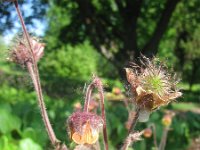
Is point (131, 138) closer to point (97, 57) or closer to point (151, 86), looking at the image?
point (151, 86)

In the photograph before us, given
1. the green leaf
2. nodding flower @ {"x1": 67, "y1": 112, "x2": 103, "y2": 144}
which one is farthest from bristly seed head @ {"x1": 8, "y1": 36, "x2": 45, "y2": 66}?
the green leaf

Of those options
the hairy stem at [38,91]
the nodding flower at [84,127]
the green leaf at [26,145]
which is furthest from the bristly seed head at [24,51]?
the green leaf at [26,145]

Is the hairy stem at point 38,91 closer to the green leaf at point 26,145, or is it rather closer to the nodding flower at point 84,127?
the nodding flower at point 84,127

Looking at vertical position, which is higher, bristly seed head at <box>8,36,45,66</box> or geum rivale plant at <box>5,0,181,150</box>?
bristly seed head at <box>8,36,45,66</box>

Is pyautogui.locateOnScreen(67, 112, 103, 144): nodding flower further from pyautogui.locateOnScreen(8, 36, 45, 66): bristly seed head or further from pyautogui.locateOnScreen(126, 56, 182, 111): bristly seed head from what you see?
pyautogui.locateOnScreen(8, 36, 45, 66): bristly seed head

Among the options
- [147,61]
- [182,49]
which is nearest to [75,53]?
[182,49]

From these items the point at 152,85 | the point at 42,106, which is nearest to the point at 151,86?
the point at 152,85
